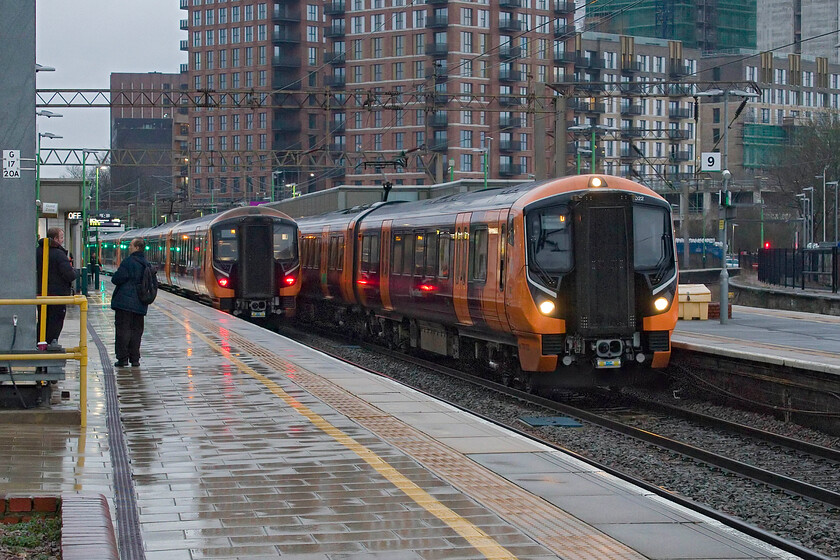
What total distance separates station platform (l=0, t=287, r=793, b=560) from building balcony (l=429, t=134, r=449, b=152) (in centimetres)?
9266

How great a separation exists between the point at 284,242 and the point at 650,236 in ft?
54.3

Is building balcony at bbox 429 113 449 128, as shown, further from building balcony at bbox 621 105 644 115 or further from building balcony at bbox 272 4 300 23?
building balcony at bbox 272 4 300 23

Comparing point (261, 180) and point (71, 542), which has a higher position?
point (261, 180)

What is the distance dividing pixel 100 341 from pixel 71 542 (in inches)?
581

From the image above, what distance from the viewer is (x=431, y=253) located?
21.4 m

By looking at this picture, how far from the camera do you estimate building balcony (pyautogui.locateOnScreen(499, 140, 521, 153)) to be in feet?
357

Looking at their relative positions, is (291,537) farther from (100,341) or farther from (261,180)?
(261,180)

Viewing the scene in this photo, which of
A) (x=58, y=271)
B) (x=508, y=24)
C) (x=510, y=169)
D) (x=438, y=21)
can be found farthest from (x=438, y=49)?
(x=58, y=271)

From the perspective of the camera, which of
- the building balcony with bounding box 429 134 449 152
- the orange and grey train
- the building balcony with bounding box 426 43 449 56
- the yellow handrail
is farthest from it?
the building balcony with bounding box 426 43 449 56

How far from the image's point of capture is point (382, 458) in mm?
9414

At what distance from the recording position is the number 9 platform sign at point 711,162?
2977cm

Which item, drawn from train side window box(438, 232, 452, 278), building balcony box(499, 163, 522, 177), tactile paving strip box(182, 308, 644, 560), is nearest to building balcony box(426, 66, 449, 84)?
building balcony box(499, 163, 522, 177)

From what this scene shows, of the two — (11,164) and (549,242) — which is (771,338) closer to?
(549,242)

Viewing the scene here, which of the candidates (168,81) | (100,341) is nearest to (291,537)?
(100,341)
